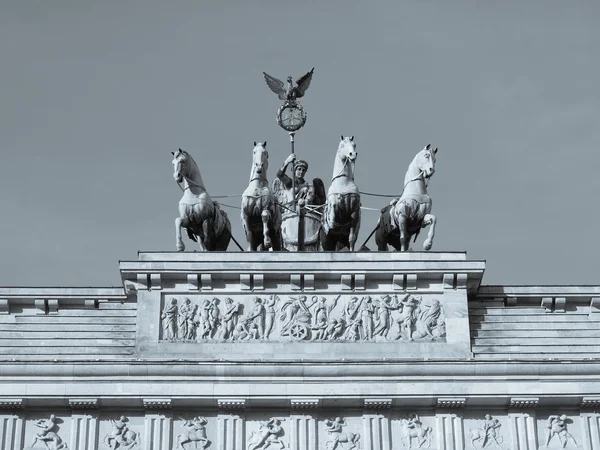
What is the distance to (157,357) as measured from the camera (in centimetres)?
4138

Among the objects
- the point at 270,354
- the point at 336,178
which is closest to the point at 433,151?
the point at 336,178

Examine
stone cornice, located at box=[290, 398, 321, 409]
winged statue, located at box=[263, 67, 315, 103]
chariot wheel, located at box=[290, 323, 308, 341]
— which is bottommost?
stone cornice, located at box=[290, 398, 321, 409]

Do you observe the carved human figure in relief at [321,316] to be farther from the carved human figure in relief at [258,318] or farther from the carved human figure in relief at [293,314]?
the carved human figure in relief at [258,318]

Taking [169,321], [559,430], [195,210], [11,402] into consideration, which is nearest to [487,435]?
[559,430]

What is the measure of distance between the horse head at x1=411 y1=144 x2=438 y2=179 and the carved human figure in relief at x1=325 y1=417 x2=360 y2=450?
20.2ft

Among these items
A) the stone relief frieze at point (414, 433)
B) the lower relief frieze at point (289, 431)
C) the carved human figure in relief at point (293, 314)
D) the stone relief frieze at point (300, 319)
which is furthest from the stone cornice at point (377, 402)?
the carved human figure in relief at point (293, 314)

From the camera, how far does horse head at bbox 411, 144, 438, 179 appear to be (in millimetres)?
43662

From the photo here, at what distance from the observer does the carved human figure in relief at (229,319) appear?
41.8 metres

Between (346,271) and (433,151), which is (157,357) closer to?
(346,271)

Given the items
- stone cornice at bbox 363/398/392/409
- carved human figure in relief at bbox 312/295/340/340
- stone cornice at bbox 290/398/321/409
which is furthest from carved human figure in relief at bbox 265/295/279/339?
stone cornice at bbox 363/398/392/409

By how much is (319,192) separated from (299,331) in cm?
732

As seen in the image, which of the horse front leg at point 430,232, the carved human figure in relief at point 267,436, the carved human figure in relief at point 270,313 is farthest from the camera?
the horse front leg at point 430,232

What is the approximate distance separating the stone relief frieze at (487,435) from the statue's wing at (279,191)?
31.5ft

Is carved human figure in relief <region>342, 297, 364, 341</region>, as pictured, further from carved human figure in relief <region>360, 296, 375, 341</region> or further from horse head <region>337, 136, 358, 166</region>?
horse head <region>337, 136, 358, 166</region>
